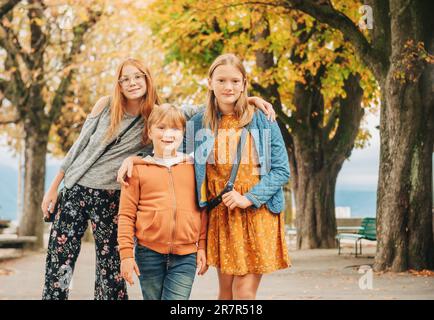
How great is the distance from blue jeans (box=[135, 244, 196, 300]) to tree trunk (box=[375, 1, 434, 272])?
8868mm

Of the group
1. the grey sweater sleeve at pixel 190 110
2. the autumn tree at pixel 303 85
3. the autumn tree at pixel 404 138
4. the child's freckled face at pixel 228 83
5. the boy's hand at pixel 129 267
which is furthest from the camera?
the autumn tree at pixel 303 85

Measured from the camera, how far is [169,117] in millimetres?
4223

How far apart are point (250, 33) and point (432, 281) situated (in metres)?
8.95

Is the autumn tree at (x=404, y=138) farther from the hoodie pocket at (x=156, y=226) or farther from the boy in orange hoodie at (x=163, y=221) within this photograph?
the hoodie pocket at (x=156, y=226)

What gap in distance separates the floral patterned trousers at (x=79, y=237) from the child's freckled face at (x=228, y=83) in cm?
101

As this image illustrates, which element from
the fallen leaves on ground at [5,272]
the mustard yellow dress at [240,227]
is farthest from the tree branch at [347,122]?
the mustard yellow dress at [240,227]

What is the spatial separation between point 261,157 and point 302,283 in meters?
7.69

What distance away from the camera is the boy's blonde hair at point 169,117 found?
13.8 ft

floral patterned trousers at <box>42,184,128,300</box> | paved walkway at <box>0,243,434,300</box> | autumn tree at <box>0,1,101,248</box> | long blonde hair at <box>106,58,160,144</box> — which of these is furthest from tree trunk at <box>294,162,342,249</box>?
long blonde hair at <box>106,58,160,144</box>

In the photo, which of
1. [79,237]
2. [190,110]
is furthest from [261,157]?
[79,237]

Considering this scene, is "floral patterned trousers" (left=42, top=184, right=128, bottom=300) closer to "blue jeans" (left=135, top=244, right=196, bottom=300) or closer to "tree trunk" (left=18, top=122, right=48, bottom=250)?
"blue jeans" (left=135, top=244, right=196, bottom=300)

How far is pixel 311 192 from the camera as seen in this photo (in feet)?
63.6

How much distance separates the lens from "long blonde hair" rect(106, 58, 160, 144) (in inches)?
183
